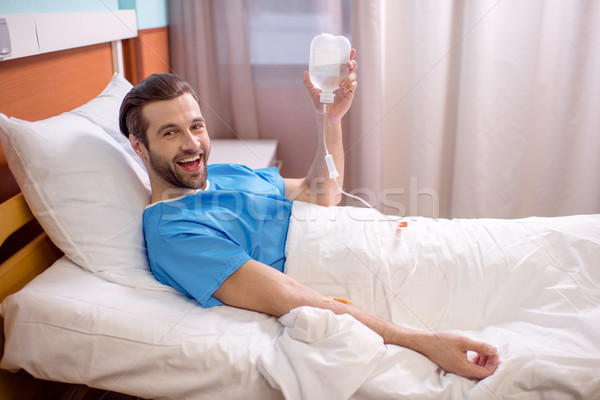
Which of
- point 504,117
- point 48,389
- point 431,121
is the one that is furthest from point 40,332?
point 504,117

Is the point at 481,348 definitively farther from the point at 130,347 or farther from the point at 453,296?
the point at 130,347

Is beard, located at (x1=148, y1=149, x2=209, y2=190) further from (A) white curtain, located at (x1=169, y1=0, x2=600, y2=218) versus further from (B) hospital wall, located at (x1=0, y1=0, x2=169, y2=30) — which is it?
(A) white curtain, located at (x1=169, y1=0, x2=600, y2=218)

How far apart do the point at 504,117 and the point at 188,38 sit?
5.07ft

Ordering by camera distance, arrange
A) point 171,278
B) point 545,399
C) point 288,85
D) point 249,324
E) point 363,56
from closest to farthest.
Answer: point 545,399 → point 249,324 → point 171,278 → point 363,56 → point 288,85

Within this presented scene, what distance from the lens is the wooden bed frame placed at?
44.6 inches

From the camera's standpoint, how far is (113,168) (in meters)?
1.32

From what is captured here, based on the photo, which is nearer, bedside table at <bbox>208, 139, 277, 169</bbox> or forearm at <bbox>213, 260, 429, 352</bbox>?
forearm at <bbox>213, 260, 429, 352</bbox>

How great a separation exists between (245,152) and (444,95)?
3.23ft

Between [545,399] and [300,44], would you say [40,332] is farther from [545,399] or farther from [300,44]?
[300,44]

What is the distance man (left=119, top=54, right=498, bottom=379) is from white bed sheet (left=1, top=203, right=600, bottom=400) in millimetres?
48

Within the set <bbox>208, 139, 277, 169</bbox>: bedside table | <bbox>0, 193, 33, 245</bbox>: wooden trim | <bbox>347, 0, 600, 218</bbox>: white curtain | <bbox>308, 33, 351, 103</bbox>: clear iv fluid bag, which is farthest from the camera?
<bbox>347, 0, 600, 218</bbox>: white curtain

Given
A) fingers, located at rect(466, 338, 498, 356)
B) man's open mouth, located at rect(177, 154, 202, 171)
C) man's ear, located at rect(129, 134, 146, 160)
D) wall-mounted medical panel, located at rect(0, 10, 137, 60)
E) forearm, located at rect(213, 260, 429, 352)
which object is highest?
wall-mounted medical panel, located at rect(0, 10, 137, 60)

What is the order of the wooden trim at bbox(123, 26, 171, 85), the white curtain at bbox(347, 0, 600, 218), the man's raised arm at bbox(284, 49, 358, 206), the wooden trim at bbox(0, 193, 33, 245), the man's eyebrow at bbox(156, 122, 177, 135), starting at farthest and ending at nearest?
the white curtain at bbox(347, 0, 600, 218) → the wooden trim at bbox(123, 26, 171, 85) → the man's raised arm at bbox(284, 49, 358, 206) → the man's eyebrow at bbox(156, 122, 177, 135) → the wooden trim at bbox(0, 193, 33, 245)

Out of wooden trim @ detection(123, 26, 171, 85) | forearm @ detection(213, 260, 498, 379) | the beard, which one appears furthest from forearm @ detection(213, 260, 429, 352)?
wooden trim @ detection(123, 26, 171, 85)
